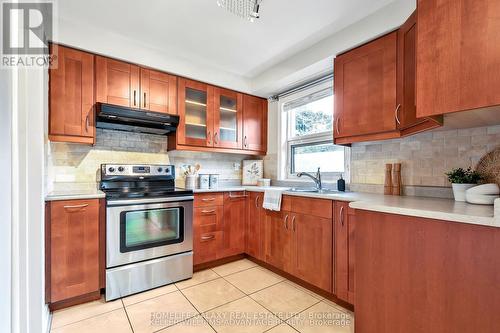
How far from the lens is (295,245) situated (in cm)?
227

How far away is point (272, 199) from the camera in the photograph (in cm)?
247

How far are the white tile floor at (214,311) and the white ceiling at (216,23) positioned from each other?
2.38 metres

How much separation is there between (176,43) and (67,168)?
165cm

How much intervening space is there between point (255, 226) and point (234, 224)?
255 mm

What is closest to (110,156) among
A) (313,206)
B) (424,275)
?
(313,206)

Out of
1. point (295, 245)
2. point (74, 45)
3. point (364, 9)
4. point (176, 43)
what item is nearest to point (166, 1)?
point (176, 43)

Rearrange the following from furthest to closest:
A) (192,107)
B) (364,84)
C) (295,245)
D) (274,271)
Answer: (192,107) < (274,271) < (295,245) < (364,84)

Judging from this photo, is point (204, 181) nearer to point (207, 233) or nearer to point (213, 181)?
point (213, 181)

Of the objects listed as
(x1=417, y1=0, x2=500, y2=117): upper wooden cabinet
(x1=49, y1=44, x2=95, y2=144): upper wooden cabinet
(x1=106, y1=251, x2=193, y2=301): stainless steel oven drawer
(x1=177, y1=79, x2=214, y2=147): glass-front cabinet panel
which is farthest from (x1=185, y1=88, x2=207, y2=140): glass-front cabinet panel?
(x1=417, y1=0, x2=500, y2=117): upper wooden cabinet

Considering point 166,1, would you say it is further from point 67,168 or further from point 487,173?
point 487,173

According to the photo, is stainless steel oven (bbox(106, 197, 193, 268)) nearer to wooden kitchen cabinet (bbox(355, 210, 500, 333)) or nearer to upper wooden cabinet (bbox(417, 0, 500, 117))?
wooden kitchen cabinet (bbox(355, 210, 500, 333))

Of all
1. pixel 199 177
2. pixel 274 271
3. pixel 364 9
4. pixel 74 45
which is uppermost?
pixel 364 9

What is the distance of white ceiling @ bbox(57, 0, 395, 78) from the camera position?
183 centimetres

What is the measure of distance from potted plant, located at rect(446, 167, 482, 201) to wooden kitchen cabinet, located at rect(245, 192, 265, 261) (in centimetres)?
166
